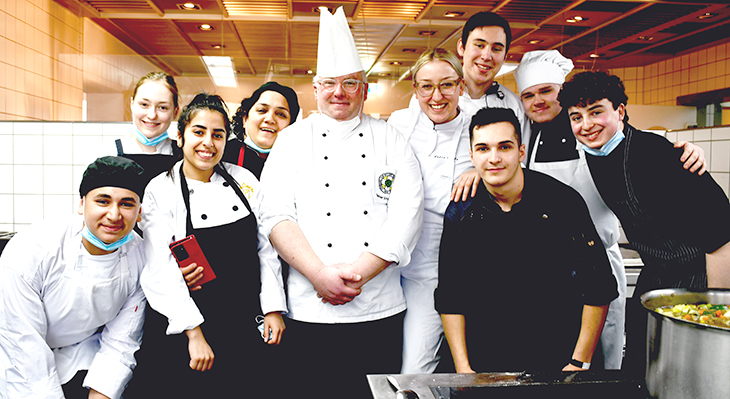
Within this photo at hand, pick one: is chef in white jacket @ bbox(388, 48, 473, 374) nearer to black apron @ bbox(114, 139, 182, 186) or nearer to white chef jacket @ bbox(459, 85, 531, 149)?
white chef jacket @ bbox(459, 85, 531, 149)

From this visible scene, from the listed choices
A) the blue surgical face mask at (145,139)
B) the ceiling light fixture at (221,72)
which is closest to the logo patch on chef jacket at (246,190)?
the blue surgical face mask at (145,139)

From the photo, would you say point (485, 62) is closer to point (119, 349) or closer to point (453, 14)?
point (119, 349)

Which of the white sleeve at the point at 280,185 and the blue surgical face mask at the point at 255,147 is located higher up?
the blue surgical face mask at the point at 255,147

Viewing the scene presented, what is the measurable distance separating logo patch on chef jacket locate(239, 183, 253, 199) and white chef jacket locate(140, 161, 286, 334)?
7 centimetres

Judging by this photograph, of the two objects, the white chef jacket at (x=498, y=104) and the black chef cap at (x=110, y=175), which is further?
the white chef jacket at (x=498, y=104)

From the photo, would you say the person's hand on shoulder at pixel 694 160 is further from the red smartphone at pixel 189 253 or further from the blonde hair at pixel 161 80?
the blonde hair at pixel 161 80

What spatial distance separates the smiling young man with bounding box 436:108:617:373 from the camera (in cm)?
145

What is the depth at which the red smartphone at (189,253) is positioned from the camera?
1.51m

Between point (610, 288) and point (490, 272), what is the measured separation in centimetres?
35

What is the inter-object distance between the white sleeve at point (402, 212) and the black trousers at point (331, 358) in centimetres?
27

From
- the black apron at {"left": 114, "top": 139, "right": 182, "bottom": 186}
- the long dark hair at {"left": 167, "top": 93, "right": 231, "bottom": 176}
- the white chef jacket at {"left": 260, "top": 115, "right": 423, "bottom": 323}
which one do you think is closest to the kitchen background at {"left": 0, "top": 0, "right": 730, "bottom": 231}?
the black apron at {"left": 114, "top": 139, "right": 182, "bottom": 186}

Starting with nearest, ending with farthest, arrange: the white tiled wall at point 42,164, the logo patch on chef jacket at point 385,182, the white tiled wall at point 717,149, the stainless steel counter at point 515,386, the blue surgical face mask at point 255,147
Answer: the stainless steel counter at point 515,386
the logo patch on chef jacket at point 385,182
the blue surgical face mask at point 255,147
the white tiled wall at point 717,149
the white tiled wall at point 42,164

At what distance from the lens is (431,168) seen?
1832 millimetres

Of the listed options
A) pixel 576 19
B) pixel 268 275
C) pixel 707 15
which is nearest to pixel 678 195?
pixel 268 275
